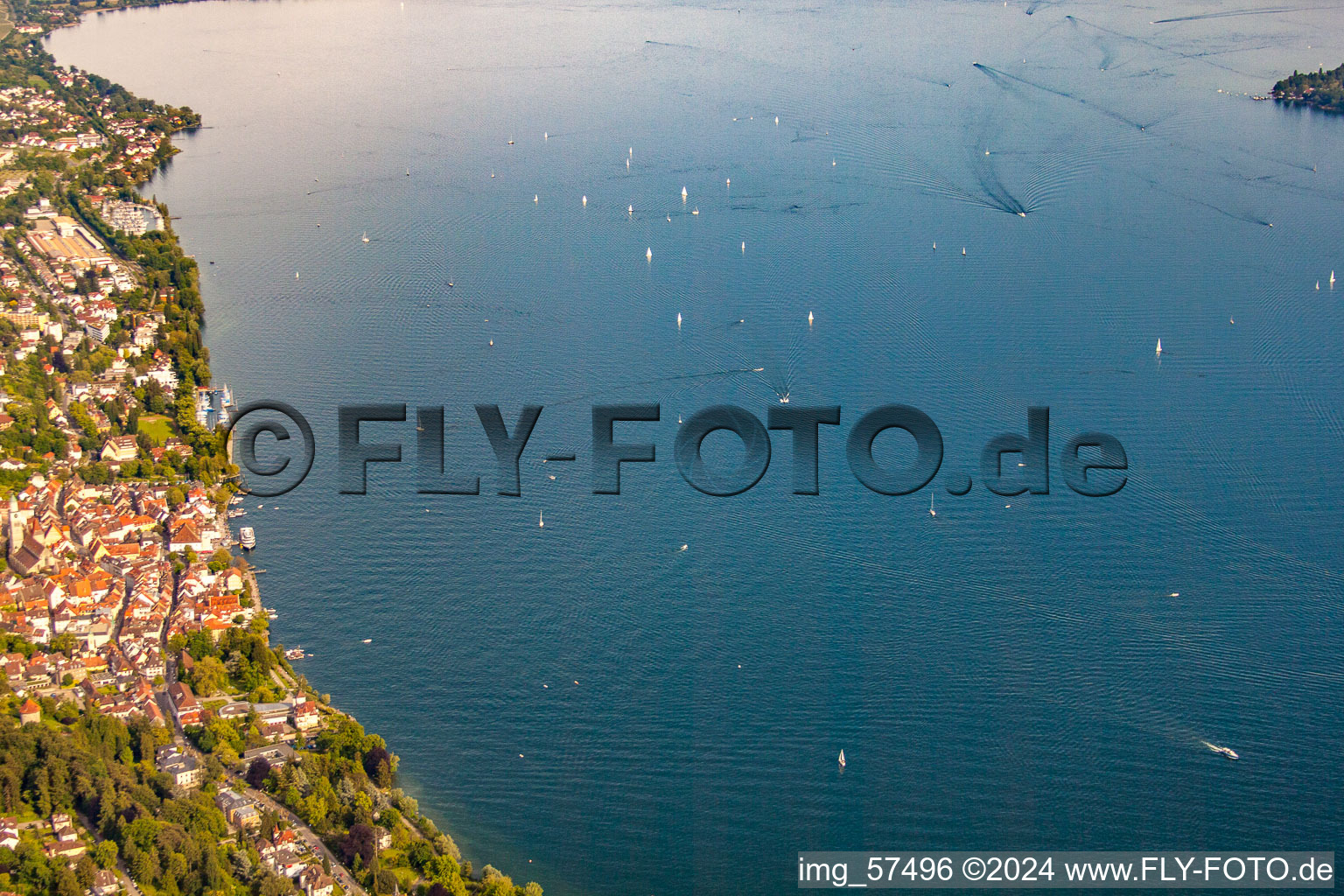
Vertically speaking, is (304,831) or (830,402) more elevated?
(830,402)

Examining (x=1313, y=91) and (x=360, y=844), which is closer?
(x=360, y=844)

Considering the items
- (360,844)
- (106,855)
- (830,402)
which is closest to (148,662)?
(106,855)

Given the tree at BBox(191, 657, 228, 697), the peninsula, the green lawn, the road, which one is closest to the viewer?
the road

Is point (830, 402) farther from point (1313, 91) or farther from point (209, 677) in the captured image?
point (1313, 91)

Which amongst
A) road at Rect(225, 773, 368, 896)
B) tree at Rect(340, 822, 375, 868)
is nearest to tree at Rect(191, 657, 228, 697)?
road at Rect(225, 773, 368, 896)

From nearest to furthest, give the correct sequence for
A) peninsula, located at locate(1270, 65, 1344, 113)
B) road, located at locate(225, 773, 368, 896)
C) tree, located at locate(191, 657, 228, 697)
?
1. road, located at locate(225, 773, 368, 896)
2. tree, located at locate(191, 657, 228, 697)
3. peninsula, located at locate(1270, 65, 1344, 113)

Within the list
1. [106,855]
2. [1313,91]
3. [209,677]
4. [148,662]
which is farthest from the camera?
[1313,91]

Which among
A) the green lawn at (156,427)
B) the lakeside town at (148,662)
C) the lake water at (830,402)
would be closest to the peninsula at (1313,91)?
the lake water at (830,402)

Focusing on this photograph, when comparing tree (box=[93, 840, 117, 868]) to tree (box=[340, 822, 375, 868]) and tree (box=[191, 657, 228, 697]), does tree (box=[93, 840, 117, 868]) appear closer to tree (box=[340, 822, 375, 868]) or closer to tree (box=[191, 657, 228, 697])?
tree (box=[340, 822, 375, 868])
